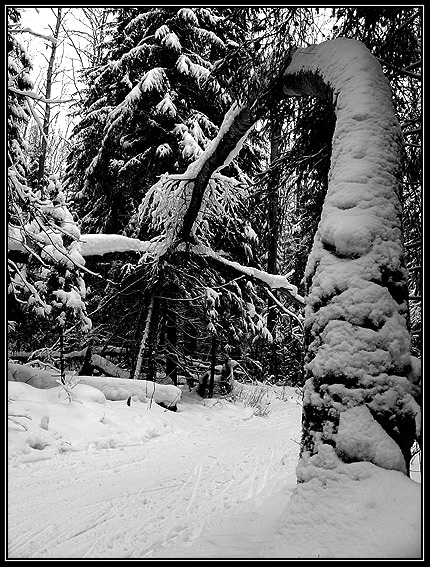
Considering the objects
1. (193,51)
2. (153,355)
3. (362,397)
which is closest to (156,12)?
(193,51)

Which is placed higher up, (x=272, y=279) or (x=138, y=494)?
(x=272, y=279)

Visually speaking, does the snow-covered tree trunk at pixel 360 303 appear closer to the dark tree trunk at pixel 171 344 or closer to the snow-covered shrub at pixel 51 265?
the snow-covered shrub at pixel 51 265

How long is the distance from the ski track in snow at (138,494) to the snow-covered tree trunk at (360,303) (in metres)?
1.06

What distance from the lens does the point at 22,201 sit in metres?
5.30

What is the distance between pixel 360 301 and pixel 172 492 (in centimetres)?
275

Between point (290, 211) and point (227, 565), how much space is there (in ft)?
15.8

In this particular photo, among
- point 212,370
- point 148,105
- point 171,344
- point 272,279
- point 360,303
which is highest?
point 148,105

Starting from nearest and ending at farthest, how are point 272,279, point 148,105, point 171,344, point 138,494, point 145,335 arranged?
point 138,494, point 145,335, point 272,279, point 171,344, point 148,105

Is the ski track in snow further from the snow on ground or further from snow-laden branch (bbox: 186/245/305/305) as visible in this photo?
snow-laden branch (bbox: 186/245/305/305)

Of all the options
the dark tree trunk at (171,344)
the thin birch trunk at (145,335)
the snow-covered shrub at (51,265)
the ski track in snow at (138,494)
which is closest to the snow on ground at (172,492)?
the ski track in snow at (138,494)

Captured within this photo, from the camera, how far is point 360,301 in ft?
7.77

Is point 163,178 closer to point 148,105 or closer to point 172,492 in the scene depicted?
point 172,492

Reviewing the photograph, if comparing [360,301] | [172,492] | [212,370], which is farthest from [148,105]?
[360,301]

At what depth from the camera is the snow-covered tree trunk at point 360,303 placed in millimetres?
2170
